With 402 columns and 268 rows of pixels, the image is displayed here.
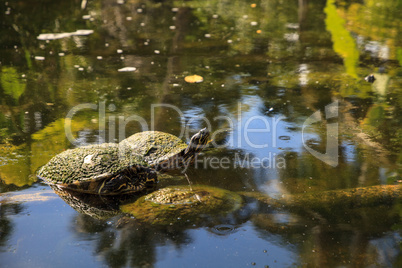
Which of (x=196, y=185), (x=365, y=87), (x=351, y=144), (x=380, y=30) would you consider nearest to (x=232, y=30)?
(x=380, y=30)

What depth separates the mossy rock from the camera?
3.60 m

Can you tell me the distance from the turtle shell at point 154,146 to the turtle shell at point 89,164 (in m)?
0.17

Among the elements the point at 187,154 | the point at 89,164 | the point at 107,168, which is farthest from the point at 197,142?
the point at 89,164

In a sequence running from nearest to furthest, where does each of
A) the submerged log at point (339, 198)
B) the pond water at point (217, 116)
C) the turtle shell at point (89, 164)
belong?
the pond water at point (217, 116) → the submerged log at point (339, 198) → the turtle shell at point (89, 164)

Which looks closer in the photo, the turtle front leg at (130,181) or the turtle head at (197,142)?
the turtle front leg at (130,181)

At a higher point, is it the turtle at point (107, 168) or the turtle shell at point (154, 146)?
the turtle shell at point (154, 146)

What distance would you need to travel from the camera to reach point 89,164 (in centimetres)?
401

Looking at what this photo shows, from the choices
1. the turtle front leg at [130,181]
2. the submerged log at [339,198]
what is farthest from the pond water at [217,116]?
the turtle front leg at [130,181]

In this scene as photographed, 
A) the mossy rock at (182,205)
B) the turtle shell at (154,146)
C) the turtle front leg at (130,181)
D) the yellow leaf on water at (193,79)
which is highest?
the yellow leaf on water at (193,79)

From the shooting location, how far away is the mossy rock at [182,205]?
3.60 meters

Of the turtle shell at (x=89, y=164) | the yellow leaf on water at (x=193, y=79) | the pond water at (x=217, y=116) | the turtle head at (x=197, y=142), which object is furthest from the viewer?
the yellow leaf on water at (x=193, y=79)

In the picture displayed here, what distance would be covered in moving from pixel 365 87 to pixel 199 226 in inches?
159

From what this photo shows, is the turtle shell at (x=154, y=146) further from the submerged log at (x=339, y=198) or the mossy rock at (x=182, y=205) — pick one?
the submerged log at (x=339, y=198)

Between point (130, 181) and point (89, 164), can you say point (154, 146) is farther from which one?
point (89, 164)
